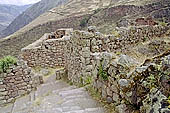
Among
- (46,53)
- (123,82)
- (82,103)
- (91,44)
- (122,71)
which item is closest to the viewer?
(123,82)

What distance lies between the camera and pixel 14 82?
898 cm

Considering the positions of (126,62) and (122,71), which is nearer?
(122,71)

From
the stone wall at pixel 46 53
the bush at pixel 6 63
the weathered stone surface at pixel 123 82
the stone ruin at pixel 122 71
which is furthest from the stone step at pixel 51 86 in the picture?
the weathered stone surface at pixel 123 82

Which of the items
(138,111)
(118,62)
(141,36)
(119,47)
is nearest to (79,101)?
(118,62)

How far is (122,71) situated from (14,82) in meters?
5.97

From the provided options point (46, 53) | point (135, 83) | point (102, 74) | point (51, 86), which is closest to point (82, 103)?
point (102, 74)

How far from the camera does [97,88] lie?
5387mm

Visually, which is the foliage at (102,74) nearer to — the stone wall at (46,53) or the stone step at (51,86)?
the stone step at (51,86)

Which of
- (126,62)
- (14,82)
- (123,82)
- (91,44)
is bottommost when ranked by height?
(14,82)

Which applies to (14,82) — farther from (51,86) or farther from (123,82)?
(123,82)

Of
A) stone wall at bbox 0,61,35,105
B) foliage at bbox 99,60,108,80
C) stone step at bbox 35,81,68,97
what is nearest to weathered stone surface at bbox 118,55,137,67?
foliage at bbox 99,60,108,80

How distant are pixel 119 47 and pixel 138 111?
5.20 m

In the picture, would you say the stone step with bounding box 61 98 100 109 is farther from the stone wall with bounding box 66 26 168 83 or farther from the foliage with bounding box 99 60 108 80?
the stone wall with bounding box 66 26 168 83

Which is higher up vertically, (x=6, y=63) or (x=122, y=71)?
(x=122, y=71)
